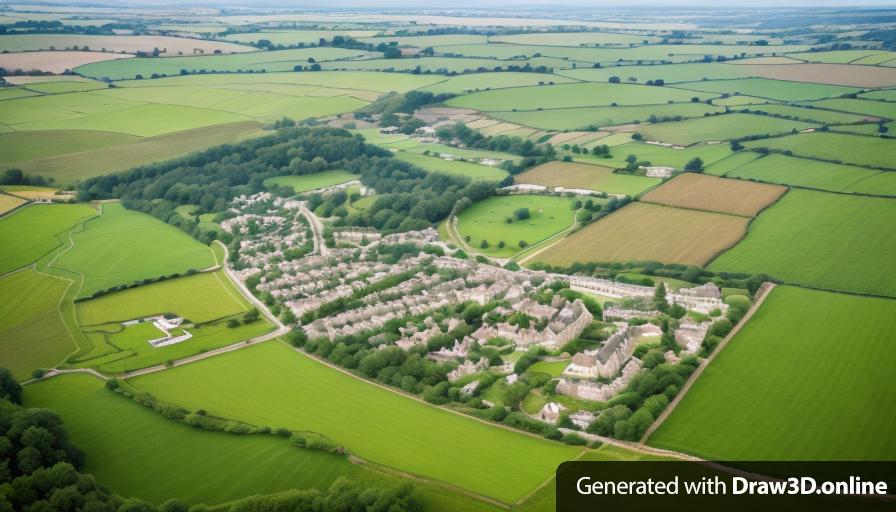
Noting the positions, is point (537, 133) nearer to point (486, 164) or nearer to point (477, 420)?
point (486, 164)

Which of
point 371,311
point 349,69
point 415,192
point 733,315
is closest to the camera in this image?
point 733,315

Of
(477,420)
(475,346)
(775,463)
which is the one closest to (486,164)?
(475,346)

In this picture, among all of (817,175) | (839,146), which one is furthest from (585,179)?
(839,146)

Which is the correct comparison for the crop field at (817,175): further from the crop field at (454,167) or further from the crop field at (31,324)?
the crop field at (31,324)

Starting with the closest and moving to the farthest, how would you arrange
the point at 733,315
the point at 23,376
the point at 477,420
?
the point at 477,420 → the point at 23,376 → the point at 733,315

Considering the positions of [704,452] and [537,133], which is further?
[537,133]

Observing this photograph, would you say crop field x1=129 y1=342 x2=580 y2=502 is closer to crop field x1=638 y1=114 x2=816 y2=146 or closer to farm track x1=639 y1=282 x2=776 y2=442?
farm track x1=639 y1=282 x2=776 y2=442

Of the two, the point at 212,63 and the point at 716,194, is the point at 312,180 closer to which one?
the point at 716,194
